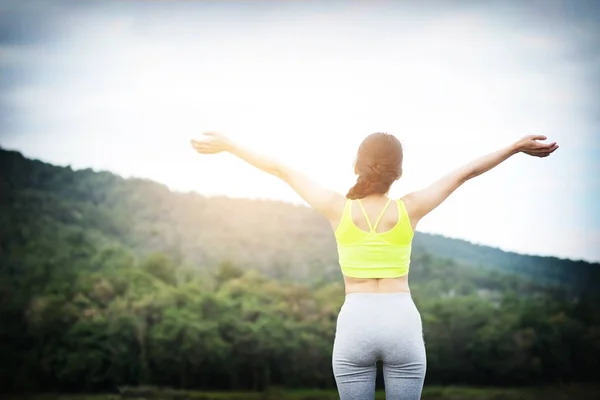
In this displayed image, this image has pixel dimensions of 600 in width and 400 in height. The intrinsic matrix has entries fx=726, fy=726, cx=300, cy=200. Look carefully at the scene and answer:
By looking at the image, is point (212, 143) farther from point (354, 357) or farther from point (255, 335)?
point (255, 335)

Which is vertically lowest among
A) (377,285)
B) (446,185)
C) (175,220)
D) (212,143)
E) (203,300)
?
(377,285)

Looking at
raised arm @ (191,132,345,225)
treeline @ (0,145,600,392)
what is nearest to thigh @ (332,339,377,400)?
raised arm @ (191,132,345,225)

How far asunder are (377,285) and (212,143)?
0.54 metres

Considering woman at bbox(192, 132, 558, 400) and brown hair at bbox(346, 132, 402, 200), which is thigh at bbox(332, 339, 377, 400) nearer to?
woman at bbox(192, 132, 558, 400)

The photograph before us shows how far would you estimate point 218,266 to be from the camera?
15039 millimetres

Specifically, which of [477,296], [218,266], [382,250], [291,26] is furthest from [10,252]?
[382,250]

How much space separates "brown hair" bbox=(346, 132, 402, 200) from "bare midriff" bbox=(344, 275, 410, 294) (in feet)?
0.63

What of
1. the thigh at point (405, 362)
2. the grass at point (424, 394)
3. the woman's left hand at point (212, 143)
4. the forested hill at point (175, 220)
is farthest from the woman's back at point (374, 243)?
the forested hill at point (175, 220)

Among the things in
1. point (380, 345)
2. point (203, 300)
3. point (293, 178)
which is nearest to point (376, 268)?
point (380, 345)

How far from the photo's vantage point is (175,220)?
15031mm

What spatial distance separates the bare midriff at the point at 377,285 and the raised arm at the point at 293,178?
0.15m

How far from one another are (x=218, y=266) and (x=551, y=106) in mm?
7183

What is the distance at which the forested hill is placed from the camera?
1427 centimetres

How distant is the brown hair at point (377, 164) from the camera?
164cm
